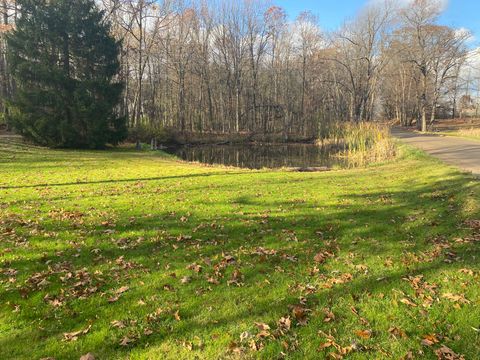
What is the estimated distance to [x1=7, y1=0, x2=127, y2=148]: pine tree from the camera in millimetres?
25031

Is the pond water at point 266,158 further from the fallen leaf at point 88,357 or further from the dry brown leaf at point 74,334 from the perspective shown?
the fallen leaf at point 88,357

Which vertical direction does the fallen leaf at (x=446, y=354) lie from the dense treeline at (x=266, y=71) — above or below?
below

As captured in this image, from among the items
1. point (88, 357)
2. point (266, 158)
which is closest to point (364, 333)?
point (88, 357)

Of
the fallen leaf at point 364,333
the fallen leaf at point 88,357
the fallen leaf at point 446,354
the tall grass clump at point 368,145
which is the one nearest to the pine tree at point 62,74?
the tall grass clump at point 368,145

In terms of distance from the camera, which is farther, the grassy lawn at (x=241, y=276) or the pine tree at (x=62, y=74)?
the pine tree at (x=62, y=74)

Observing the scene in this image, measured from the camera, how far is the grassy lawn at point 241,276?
374 centimetres

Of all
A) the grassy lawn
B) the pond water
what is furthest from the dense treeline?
the grassy lawn

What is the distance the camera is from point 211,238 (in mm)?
6684

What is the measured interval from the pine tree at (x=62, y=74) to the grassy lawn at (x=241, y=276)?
17.3m

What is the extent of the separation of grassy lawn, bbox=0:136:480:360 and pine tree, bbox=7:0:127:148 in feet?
56.8

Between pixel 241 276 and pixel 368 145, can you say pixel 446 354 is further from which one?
pixel 368 145

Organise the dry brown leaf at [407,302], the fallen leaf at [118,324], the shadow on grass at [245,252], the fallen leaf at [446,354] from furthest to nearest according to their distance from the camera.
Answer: the dry brown leaf at [407,302] → the shadow on grass at [245,252] → the fallen leaf at [118,324] → the fallen leaf at [446,354]

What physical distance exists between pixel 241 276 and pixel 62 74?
2509cm

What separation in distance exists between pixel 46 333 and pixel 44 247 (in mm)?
2554
